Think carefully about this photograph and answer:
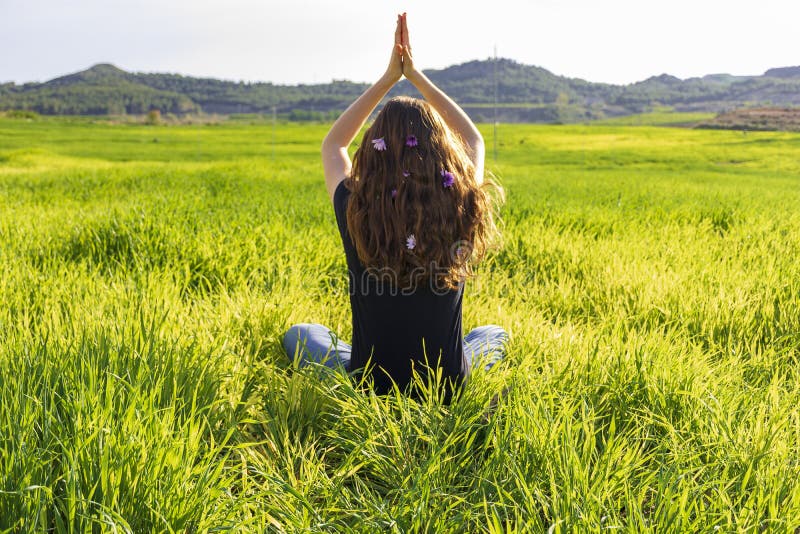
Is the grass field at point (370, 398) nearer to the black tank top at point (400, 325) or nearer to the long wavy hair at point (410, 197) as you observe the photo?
the black tank top at point (400, 325)

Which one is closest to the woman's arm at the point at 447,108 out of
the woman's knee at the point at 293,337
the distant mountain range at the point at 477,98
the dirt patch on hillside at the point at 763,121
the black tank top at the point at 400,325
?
the black tank top at the point at 400,325

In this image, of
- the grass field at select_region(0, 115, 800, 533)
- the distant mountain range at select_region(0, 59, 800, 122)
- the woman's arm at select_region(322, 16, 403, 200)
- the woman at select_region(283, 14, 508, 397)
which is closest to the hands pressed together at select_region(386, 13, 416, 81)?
the woman's arm at select_region(322, 16, 403, 200)

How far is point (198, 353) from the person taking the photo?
2.36 meters

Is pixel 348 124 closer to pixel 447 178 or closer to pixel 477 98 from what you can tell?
pixel 447 178

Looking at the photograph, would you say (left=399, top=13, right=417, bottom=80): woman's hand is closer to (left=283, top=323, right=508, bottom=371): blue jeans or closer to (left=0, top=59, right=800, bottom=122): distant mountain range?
(left=283, top=323, right=508, bottom=371): blue jeans

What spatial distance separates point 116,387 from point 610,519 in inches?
65.1

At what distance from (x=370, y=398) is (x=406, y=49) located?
5.02ft

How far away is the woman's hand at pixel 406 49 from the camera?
240cm

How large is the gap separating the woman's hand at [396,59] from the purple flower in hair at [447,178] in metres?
0.68

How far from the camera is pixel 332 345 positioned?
8.44 ft

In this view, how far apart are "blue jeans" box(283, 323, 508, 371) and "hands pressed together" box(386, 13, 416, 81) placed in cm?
122

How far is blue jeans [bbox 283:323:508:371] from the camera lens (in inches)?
98.8

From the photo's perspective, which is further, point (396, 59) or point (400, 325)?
point (396, 59)

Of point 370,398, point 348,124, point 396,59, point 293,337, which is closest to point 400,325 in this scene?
point 370,398
